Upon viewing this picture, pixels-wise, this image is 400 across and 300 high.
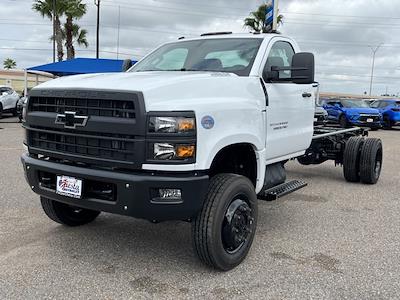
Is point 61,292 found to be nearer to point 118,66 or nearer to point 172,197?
point 172,197

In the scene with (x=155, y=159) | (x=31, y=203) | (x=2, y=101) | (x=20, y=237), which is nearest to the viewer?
(x=155, y=159)

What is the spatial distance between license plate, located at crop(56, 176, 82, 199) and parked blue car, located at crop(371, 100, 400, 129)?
2468 cm

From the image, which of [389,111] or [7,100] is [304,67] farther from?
[389,111]

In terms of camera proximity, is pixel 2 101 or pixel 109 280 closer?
pixel 109 280

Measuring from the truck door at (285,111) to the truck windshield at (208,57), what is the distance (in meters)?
0.24

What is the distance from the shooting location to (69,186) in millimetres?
3932

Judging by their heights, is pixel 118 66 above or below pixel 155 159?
above

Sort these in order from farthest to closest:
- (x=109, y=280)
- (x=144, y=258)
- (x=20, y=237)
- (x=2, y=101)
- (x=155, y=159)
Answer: (x=2, y=101) → (x=20, y=237) → (x=144, y=258) → (x=109, y=280) → (x=155, y=159)

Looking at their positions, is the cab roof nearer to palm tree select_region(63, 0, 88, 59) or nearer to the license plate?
the license plate

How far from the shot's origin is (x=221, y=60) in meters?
5.04

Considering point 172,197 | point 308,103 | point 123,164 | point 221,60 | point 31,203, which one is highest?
point 221,60

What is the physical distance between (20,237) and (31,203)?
1487 mm

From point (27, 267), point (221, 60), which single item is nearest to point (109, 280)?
point (27, 267)

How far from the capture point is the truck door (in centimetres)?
500
